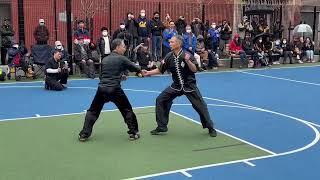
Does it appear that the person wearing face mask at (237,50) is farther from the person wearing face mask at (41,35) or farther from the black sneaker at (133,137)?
the black sneaker at (133,137)

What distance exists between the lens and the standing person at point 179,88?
9.81 metres

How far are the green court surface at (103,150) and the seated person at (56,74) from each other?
465 cm

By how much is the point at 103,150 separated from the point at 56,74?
25.2 ft

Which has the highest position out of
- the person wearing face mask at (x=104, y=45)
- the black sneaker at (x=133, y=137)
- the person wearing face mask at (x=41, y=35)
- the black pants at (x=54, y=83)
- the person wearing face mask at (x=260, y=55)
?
the person wearing face mask at (x=41, y=35)

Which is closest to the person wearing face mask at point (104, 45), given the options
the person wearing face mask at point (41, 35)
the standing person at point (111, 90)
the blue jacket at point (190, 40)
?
the person wearing face mask at point (41, 35)

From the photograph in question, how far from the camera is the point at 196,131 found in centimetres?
1029

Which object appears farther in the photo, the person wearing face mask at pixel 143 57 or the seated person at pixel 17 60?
the person wearing face mask at pixel 143 57

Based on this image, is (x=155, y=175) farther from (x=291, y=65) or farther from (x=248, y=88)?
(x=291, y=65)

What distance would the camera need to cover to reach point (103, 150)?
8.78 metres

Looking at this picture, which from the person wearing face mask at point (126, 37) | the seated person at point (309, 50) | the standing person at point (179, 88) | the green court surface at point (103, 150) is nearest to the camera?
the green court surface at point (103, 150)

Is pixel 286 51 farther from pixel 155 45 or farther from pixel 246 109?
pixel 246 109

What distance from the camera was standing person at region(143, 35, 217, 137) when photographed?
9812 mm

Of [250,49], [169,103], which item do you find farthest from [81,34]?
[169,103]

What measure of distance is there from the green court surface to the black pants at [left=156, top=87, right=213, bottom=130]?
0.27 m
